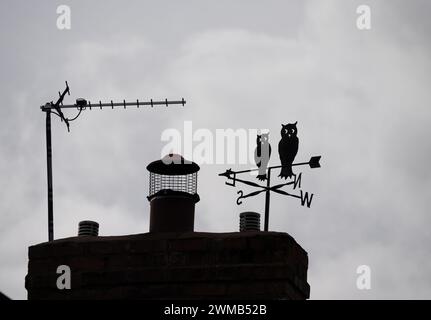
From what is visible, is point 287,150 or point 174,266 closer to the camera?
point 174,266

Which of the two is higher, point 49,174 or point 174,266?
point 49,174

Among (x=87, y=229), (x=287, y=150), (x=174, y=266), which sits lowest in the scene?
(x=174, y=266)

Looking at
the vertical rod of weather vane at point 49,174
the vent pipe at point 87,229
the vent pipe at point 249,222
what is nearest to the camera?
the vent pipe at point 249,222

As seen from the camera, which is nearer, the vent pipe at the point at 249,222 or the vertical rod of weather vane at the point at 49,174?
the vent pipe at the point at 249,222

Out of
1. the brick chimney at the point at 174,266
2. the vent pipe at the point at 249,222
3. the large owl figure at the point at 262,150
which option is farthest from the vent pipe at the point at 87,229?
the large owl figure at the point at 262,150

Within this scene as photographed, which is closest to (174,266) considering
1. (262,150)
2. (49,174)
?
(262,150)

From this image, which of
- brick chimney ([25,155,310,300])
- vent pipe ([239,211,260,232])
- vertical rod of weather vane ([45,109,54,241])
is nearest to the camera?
brick chimney ([25,155,310,300])

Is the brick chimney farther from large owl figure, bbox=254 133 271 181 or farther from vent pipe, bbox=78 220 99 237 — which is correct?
large owl figure, bbox=254 133 271 181

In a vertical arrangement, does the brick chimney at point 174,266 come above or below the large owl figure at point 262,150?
below

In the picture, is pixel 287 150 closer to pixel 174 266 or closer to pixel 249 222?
pixel 249 222

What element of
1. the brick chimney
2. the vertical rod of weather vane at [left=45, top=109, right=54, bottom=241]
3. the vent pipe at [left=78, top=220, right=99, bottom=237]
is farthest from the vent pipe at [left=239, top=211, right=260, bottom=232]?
the vertical rod of weather vane at [left=45, top=109, right=54, bottom=241]

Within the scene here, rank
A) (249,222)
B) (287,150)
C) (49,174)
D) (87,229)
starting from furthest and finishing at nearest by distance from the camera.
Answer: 1. (49,174)
2. (287,150)
3. (87,229)
4. (249,222)

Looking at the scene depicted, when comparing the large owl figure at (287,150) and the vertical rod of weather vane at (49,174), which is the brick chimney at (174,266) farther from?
the vertical rod of weather vane at (49,174)
